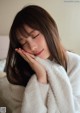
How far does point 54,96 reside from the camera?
0.93 metres

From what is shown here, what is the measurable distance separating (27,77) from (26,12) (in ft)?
1.10

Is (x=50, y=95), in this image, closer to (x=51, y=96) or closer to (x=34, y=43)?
(x=51, y=96)

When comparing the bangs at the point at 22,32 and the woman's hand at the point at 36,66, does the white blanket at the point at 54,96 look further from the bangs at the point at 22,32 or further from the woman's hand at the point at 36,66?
the bangs at the point at 22,32

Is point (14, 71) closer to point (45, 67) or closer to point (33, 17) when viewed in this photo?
point (45, 67)

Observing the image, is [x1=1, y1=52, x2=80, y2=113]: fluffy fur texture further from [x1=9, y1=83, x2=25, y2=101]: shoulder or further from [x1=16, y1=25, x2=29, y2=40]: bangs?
[x1=16, y1=25, x2=29, y2=40]: bangs

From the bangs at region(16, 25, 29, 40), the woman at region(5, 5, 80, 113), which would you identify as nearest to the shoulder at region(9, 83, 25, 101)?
the woman at region(5, 5, 80, 113)

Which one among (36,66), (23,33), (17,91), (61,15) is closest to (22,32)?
(23,33)

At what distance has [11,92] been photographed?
1012 mm

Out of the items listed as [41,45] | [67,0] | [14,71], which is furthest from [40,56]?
[67,0]

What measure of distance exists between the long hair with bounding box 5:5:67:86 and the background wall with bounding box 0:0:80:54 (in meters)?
1.57

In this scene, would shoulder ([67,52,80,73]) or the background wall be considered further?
the background wall

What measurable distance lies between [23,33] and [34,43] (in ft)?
0.22

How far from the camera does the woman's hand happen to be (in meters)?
0.96

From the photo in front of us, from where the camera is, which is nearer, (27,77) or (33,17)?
(33,17)
